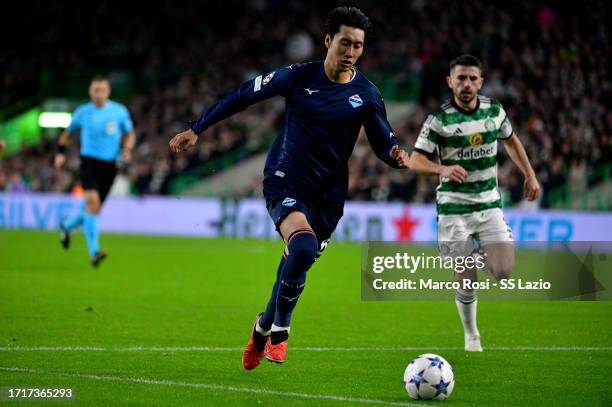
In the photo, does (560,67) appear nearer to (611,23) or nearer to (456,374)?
(611,23)

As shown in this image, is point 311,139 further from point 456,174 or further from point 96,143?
point 96,143

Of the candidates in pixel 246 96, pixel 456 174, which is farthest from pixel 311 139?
pixel 456 174

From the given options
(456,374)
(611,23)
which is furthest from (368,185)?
(456,374)

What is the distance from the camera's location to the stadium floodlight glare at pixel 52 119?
34875mm

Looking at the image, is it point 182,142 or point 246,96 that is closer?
point 182,142

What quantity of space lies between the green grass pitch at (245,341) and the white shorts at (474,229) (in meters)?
0.90

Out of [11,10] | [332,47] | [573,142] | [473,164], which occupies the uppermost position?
[11,10]

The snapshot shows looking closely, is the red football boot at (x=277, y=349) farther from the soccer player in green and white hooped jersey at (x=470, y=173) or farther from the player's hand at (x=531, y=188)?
the player's hand at (x=531, y=188)

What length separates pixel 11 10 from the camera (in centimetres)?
3775

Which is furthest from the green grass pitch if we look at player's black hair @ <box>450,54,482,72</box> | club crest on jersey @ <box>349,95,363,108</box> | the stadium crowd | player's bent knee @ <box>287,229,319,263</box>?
the stadium crowd

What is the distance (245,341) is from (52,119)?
2724 cm

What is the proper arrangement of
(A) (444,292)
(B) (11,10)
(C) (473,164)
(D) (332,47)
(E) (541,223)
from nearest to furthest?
(D) (332,47), (C) (473,164), (A) (444,292), (E) (541,223), (B) (11,10)

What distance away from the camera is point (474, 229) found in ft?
29.7

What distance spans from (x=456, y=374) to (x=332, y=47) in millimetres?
2469
